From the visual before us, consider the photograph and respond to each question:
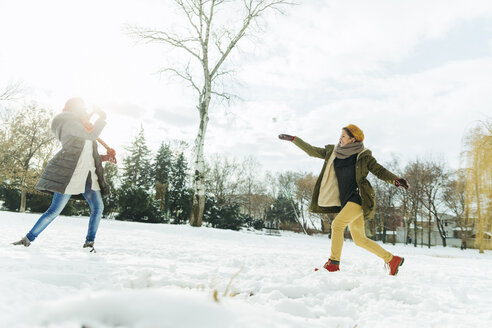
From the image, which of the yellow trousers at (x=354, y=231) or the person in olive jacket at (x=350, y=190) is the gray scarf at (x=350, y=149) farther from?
the yellow trousers at (x=354, y=231)

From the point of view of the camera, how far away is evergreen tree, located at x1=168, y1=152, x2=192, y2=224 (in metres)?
31.6

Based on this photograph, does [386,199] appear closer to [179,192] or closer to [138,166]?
[179,192]

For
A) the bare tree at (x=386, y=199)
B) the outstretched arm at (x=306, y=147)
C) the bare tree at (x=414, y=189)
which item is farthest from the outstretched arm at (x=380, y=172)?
the bare tree at (x=386, y=199)

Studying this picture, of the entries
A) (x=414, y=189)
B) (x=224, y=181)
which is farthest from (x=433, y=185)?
(x=224, y=181)

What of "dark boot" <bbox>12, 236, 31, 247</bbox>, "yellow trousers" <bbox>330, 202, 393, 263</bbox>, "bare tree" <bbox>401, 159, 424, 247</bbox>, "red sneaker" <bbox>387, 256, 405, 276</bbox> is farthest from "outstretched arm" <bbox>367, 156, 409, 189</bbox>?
"bare tree" <bbox>401, 159, 424, 247</bbox>

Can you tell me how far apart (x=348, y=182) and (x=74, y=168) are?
3.64m

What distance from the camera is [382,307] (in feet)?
7.04

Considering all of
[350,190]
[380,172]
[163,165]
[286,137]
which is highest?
[163,165]

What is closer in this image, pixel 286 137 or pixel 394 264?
pixel 394 264

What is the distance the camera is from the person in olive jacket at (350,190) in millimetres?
3748

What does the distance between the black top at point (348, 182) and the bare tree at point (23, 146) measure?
23.9 m

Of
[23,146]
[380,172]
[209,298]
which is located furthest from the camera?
[23,146]

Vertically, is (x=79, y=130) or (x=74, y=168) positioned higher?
(x=79, y=130)

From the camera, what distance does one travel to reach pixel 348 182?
3.94 metres
